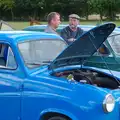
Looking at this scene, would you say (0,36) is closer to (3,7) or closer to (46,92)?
(46,92)

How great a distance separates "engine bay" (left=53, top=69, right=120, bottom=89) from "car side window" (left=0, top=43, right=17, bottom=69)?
64cm

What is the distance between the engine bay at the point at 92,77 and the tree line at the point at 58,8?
65.9 metres

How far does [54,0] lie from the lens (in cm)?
7638

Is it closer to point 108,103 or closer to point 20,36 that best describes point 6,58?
point 20,36

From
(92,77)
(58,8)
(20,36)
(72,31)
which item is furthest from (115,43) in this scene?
(58,8)

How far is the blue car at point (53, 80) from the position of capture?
514cm

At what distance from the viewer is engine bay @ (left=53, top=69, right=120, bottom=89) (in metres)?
5.90

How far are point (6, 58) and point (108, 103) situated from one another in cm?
174

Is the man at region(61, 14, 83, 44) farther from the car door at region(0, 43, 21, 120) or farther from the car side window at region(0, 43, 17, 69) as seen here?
the car door at region(0, 43, 21, 120)

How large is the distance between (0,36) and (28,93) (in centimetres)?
A: 112

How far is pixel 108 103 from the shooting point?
5.12 m

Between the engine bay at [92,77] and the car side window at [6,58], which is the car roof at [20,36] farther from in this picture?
the engine bay at [92,77]

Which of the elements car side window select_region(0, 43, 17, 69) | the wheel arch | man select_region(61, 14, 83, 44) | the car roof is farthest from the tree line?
the wheel arch

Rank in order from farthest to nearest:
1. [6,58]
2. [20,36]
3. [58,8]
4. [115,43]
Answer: [58,8], [115,43], [20,36], [6,58]
